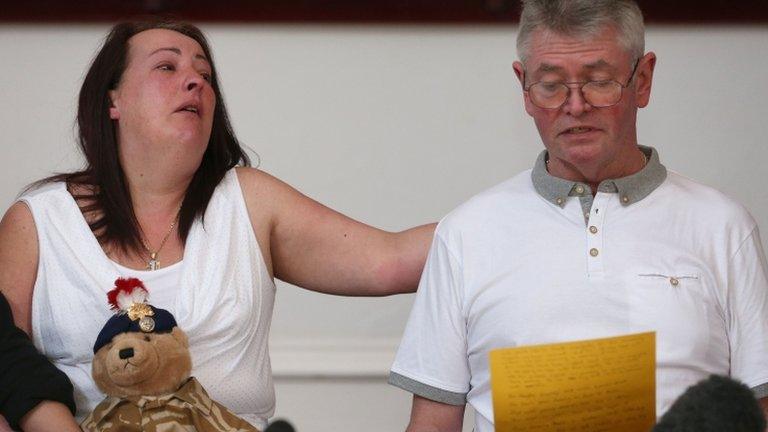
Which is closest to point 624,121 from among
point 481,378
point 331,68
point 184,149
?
point 481,378

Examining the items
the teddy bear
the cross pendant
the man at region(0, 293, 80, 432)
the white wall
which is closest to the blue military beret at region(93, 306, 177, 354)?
the teddy bear

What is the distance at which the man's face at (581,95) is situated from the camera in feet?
7.09

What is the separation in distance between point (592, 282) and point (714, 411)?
0.58 m

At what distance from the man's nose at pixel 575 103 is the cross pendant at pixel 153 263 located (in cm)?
79

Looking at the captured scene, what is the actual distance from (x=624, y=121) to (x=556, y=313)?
0.33 metres

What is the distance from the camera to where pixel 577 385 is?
1.88 meters

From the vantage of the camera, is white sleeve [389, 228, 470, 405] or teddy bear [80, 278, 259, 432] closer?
teddy bear [80, 278, 259, 432]

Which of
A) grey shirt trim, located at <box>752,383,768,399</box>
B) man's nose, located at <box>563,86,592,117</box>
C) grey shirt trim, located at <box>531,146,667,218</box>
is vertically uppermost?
man's nose, located at <box>563,86,592,117</box>

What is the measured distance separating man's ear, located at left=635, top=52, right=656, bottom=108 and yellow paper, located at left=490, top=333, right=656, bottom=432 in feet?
1.68

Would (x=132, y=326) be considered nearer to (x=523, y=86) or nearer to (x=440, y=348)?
(x=440, y=348)

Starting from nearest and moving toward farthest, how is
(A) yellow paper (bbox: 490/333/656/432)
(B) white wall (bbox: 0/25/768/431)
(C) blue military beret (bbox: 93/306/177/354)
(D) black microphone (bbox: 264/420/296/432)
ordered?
(D) black microphone (bbox: 264/420/296/432) → (A) yellow paper (bbox: 490/333/656/432) → (C) blue military beret (bbox: 93/306/177/354) → (B) white wall (bbox: 0/25/768/431)

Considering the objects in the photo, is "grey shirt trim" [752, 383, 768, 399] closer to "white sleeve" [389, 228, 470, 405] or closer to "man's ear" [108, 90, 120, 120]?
"white sleeve" [389, 228, 470, 405]

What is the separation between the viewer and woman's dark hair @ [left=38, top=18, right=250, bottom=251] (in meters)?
2.50

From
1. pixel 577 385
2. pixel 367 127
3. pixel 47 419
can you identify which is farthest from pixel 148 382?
pixel 367 127
